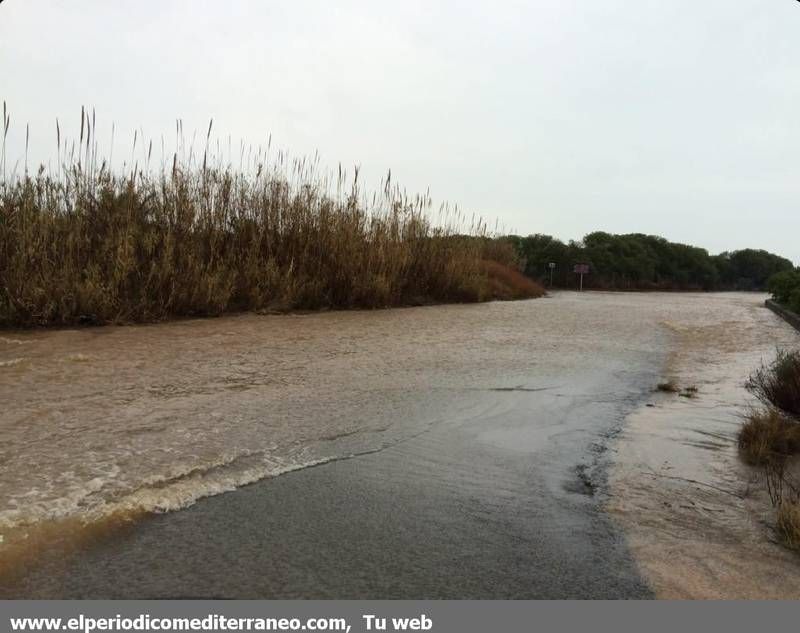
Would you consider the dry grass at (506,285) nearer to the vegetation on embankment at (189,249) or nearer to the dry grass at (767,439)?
the vegetation on embankment at (189,249)

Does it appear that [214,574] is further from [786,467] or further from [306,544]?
[786,467]

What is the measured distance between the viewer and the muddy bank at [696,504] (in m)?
1.49

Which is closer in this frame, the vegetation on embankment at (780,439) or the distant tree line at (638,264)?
the vegetation on embankment at (780,439)

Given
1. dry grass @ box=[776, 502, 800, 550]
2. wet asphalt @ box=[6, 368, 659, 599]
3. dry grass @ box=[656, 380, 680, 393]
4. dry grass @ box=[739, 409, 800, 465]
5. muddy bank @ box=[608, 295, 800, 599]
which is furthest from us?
dry grass @ box=[656, 380, 680, 393]

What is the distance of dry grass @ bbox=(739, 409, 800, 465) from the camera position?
2451 millimetres

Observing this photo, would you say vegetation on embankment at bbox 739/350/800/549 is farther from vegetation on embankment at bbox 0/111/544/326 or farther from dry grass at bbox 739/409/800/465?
vegetation on embankment at bbox 0/111/544/326

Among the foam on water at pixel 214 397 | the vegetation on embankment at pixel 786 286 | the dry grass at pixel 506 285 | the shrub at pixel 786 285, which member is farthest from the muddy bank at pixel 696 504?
the dry grass at pixel 506 285

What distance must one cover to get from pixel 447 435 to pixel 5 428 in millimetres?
1805

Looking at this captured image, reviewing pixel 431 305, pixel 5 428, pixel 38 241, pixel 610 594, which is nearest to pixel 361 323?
pixel 38 241

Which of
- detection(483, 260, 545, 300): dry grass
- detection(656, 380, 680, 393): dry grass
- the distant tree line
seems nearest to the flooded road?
detection(656, 380, 680, 393): dry grass

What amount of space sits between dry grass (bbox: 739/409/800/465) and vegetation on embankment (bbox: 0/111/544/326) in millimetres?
5291

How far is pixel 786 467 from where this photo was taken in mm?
2363

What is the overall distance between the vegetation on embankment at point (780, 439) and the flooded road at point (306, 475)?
462mm

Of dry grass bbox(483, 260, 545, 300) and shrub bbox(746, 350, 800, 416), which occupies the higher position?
dry grass bbox(483, 260, 545, 300)
